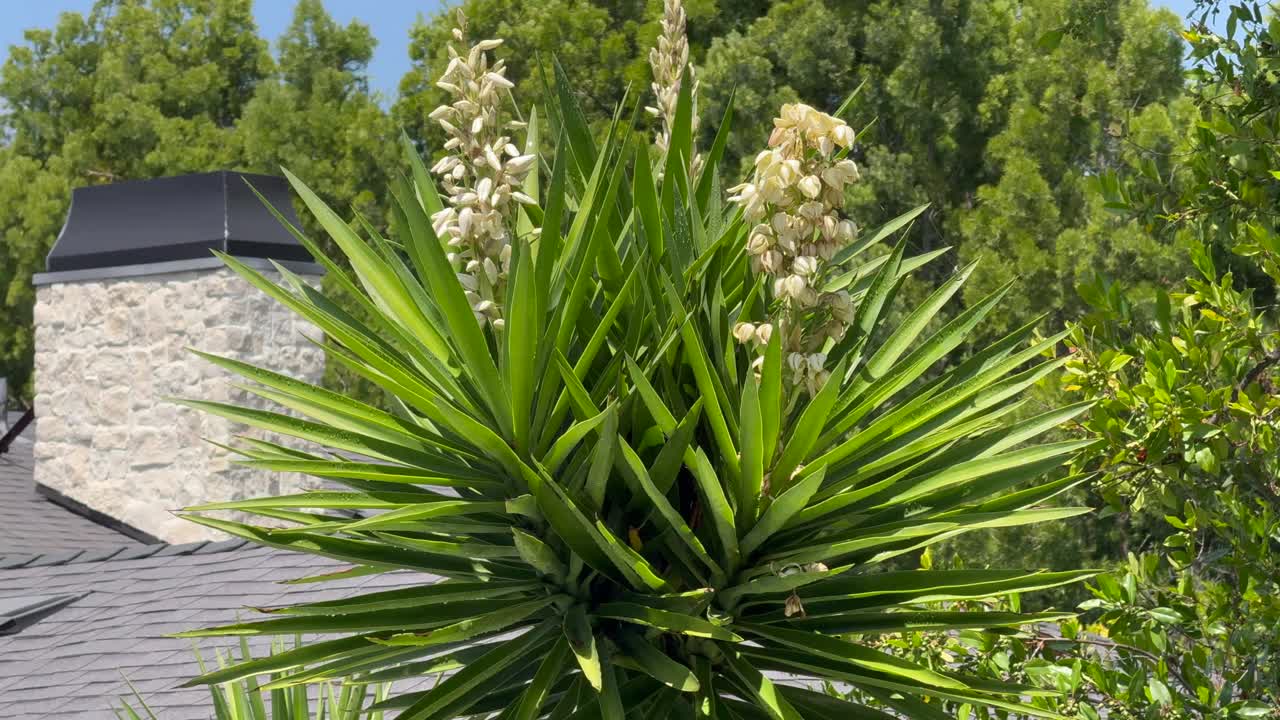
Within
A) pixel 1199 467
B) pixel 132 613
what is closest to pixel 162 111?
pixel 132 613

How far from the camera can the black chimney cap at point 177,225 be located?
22.1ft

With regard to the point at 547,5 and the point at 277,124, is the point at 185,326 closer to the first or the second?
the point at 547,5

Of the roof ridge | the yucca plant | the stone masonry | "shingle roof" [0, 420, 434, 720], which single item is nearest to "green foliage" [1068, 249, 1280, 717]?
the yucca plant

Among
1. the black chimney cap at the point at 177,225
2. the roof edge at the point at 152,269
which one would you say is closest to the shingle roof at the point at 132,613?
the roof edge at the point at 152,269

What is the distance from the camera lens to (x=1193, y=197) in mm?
2879

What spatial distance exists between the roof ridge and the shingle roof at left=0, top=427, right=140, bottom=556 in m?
0.56

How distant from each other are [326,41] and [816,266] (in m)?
24.9

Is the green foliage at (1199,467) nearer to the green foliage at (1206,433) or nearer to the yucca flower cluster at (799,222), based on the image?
the green foliage at (1206,433)

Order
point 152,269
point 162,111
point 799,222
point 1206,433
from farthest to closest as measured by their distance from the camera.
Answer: point 162,111
point 152,269
point 1206,433
point 799,222

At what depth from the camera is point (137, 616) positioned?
16.0ft

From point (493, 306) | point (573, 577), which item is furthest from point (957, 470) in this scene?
point (493, 306)

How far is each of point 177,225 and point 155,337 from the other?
644mm

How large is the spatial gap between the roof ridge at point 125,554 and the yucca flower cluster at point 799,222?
14.8ft

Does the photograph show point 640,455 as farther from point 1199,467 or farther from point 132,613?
point 132,613
